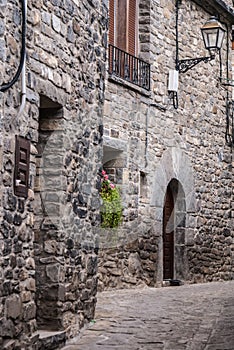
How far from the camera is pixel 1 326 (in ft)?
14.8

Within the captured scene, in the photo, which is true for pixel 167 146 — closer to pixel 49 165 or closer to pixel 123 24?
pixel 123 24

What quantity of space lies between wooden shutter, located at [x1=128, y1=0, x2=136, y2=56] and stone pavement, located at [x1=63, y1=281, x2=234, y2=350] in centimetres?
332

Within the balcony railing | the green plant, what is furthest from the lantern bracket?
the green plant

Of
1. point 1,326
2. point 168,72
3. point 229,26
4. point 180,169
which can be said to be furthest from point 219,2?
point 1,326

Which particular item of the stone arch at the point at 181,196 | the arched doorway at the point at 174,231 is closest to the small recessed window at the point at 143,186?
the stone arch at the point at 181,196

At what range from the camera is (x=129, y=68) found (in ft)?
32.9

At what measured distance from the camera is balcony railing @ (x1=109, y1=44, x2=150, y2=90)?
9.55 meters

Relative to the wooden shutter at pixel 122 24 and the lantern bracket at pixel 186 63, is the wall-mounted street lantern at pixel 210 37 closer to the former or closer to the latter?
the lantern bracket at pixel 186 63

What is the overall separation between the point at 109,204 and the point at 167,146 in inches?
83.4

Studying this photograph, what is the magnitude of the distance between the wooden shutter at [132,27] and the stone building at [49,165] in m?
3.27

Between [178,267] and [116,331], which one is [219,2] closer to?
[178,267]

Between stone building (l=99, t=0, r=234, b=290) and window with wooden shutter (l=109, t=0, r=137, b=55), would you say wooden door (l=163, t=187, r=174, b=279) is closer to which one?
stone building (l=99, t=0, r=234, b=290)

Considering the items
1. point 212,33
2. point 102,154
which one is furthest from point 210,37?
point 102,154

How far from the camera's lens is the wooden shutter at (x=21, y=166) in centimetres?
479
